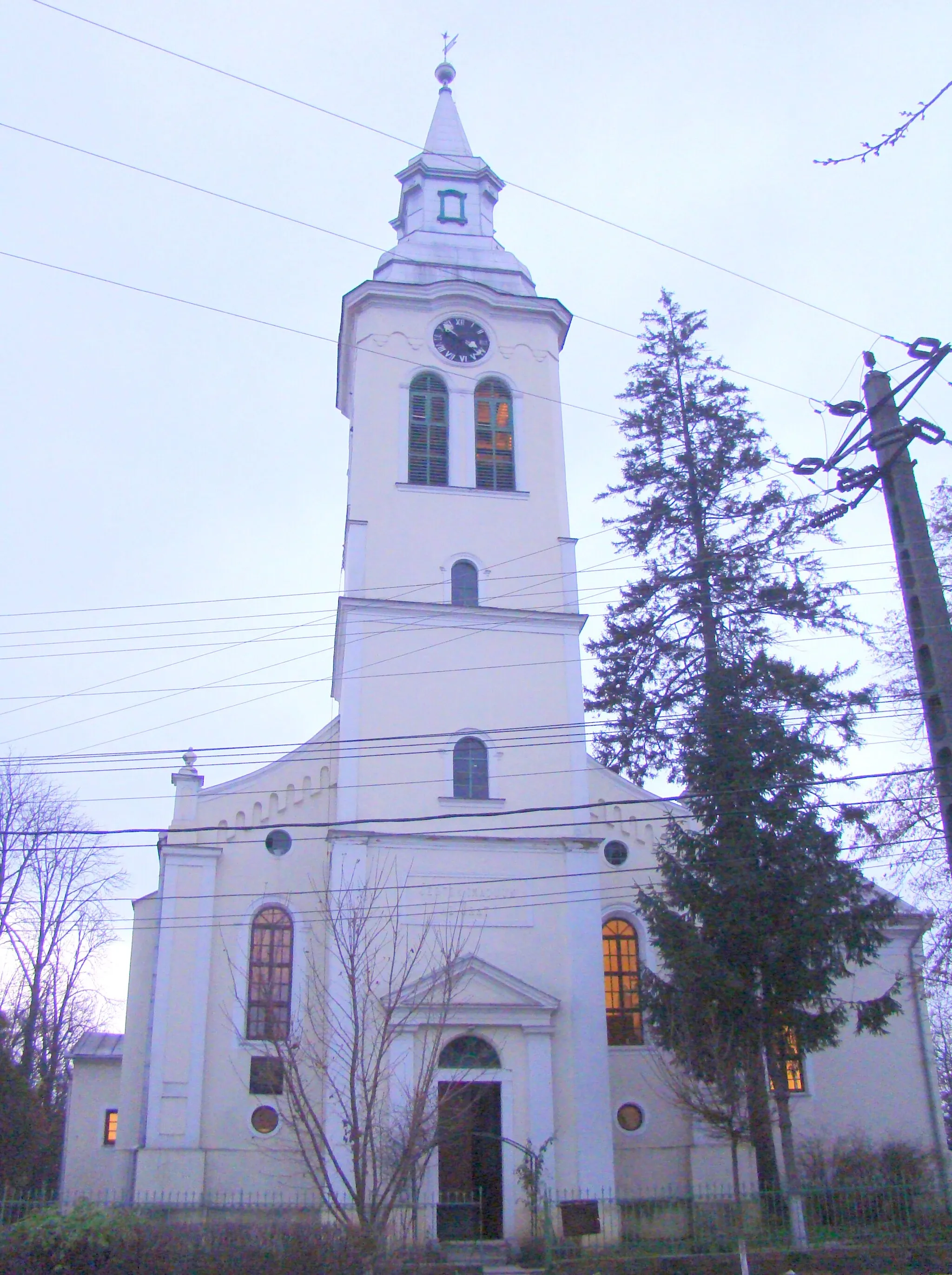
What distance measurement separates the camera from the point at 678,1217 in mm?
22594

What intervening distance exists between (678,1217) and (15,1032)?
22693mm

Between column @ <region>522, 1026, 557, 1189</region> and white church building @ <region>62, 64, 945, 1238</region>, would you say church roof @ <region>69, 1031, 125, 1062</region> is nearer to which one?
white church building @ <region>62, 64, 945, 1238</region>

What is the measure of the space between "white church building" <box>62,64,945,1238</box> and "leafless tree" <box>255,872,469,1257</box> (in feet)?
1.97

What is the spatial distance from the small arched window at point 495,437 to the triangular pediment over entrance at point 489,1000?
1140 cm

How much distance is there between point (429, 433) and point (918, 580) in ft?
64.9

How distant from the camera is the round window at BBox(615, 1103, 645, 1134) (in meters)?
24.3

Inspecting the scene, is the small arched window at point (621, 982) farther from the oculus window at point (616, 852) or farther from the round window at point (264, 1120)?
the round window at point (264, 1120)

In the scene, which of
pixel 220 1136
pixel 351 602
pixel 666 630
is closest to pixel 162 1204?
pixel 220 1136

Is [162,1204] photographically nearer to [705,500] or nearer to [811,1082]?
[811,1082]

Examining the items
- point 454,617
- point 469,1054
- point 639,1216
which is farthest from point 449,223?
point 639,1216

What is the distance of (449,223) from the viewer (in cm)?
3278

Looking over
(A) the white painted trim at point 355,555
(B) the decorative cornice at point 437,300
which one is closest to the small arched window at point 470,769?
(A) the white painted trim at point 355,555

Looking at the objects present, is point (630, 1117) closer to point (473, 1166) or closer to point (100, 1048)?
point (473, 1166)

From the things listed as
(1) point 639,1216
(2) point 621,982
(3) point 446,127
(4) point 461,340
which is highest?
(3) point 446,127
